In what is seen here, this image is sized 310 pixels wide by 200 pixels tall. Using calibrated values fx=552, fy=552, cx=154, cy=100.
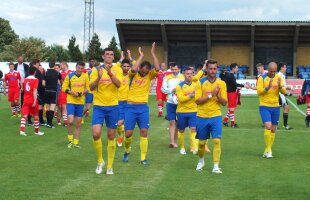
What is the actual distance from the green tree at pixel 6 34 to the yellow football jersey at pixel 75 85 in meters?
80.6

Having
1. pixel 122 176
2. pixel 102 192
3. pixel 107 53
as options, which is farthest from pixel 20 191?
pixel 107 53

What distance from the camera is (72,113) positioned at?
13656 millimetres

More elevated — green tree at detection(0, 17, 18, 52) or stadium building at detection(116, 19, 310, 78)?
green tree at detection(0, 17, 18, 52)

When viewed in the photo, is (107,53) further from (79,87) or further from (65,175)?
(79,87)

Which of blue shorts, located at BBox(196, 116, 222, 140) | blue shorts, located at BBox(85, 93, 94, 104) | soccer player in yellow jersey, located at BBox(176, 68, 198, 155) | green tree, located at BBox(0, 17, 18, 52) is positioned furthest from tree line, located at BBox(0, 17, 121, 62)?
blue shorts, located at BBox(196, 116, 222, 140)

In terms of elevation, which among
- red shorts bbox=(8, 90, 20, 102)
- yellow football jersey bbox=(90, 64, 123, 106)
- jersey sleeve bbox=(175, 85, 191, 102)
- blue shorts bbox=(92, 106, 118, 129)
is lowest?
red shorts bbox=(8, 90, 20, 102)

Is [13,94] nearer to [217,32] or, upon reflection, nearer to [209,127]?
[209,127]

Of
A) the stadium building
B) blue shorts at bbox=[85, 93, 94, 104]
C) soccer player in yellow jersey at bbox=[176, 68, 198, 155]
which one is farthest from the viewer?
the stadium building

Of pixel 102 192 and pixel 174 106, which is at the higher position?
pixel 174 106

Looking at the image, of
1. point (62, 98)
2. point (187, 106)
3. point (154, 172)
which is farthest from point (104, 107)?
point (62, 98)

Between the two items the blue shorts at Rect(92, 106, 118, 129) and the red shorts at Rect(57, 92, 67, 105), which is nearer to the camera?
the blue shorts at Rect(92, 106, 118, 129)

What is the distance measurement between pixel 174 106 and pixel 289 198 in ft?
19.1

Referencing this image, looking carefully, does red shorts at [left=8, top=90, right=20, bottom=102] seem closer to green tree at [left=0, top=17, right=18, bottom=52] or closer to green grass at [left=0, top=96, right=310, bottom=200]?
green grass at [left=0, top=96, right=310, bottom=200]

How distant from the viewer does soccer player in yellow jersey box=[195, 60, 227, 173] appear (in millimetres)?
10211
